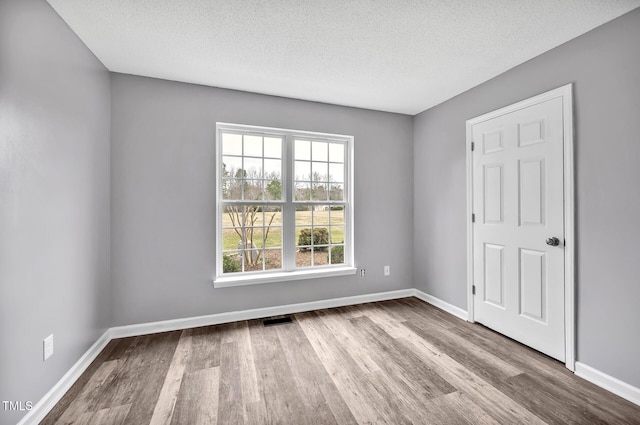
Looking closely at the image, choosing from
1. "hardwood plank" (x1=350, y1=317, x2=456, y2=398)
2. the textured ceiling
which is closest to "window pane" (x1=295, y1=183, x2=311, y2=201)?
the textured ceiling

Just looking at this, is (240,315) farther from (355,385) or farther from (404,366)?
(404,366)

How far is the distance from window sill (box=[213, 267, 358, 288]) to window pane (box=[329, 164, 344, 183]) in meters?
1.16

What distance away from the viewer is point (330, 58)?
239cm

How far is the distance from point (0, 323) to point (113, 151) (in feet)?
5.72

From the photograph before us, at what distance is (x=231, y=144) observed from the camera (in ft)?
10.2

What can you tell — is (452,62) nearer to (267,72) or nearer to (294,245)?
(267,72)

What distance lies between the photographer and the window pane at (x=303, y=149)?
3391 mm

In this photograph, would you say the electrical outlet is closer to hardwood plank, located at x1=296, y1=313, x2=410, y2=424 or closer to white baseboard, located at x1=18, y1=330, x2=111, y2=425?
white baseboard, located at x1=18, y1=330, x2=111, y2=425

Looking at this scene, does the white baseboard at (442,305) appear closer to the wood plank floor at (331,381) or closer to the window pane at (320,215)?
the wood plank floor at (331,381)

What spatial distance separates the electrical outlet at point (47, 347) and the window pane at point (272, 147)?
2368 millimetres

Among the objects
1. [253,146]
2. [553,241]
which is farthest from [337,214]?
[553,241]

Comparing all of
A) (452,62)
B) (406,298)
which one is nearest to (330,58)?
(452,62)

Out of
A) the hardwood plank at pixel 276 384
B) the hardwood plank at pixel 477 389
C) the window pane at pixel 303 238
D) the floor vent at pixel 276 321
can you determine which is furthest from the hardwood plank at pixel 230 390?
the hardwood plank at pixel 477 389

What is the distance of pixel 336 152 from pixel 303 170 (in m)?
0.53
